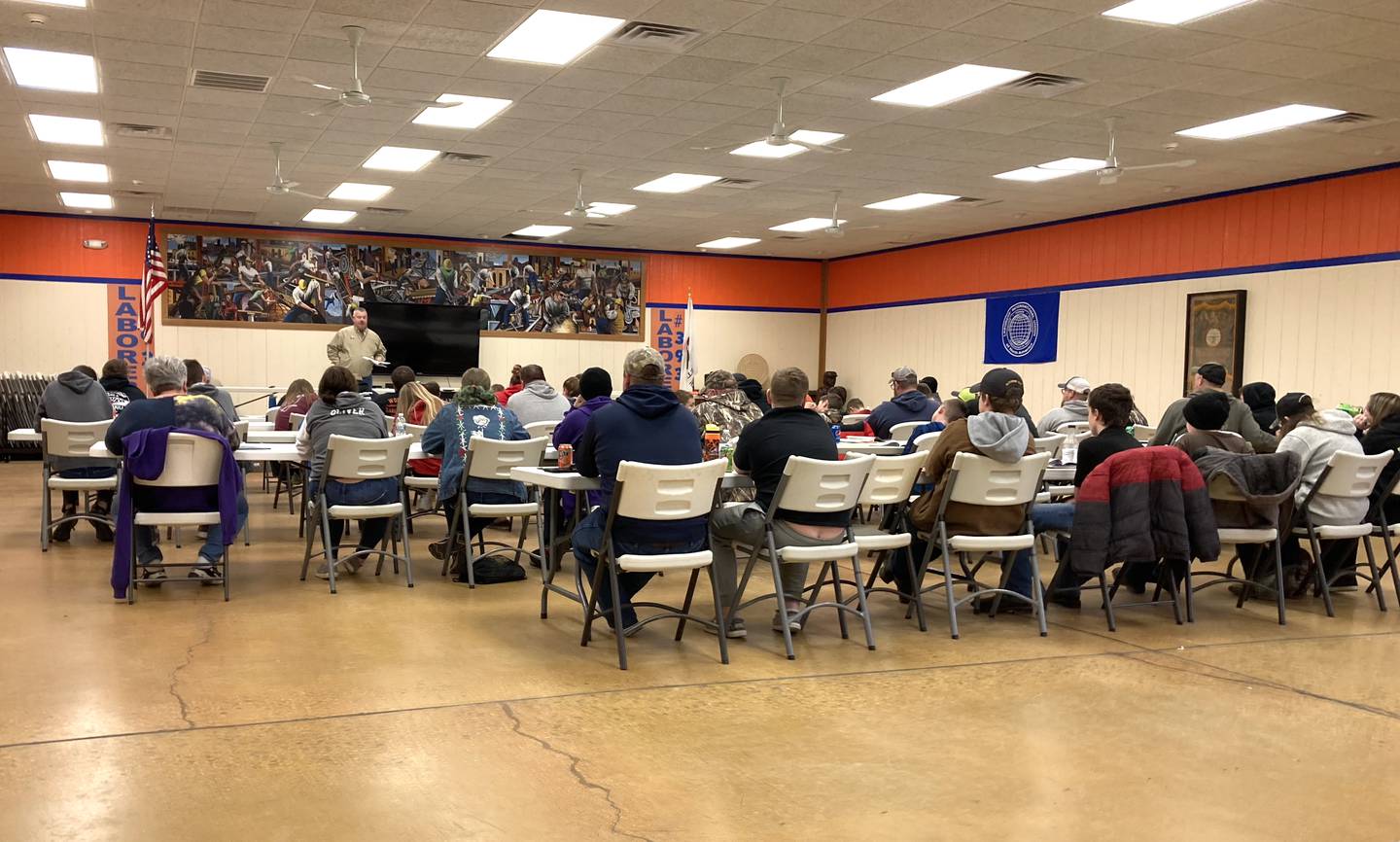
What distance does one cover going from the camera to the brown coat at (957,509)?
5.21 meters

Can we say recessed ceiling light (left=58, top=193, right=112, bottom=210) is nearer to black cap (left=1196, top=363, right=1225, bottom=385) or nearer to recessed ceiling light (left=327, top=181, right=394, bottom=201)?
recessed ceiling light (left=327, top=181, right=394, bottom=201)

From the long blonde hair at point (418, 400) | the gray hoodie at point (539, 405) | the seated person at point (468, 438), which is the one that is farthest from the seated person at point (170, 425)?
the gray hoodie at point (539, 405)

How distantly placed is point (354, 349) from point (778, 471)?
29.9 ft

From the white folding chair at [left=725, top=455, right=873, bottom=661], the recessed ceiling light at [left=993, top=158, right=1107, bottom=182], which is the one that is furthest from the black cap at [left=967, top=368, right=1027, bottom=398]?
the recessed ceiling light at [left=993, top=158, right=1107, bottom=182]

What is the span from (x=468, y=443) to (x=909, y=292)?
11.6 metres

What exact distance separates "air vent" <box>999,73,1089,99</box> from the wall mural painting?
1038 cm

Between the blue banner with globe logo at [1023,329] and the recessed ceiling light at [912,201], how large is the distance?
2293mm

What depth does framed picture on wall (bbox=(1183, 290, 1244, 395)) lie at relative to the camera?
11.6 m

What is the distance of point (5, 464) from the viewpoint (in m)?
12.5

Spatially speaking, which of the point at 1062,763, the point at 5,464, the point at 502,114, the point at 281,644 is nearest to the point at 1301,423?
the point at 1062,763

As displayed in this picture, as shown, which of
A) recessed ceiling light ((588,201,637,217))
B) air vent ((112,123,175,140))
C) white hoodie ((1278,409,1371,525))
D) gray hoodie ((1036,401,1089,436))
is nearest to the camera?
white hoodie ((1278,409,1371,525))

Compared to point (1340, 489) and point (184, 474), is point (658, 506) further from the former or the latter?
point (1340, 489)

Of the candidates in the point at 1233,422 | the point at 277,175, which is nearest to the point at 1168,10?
the point at 1233,422

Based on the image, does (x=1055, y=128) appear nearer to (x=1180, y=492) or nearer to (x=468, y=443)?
(x=1180, y=492)
